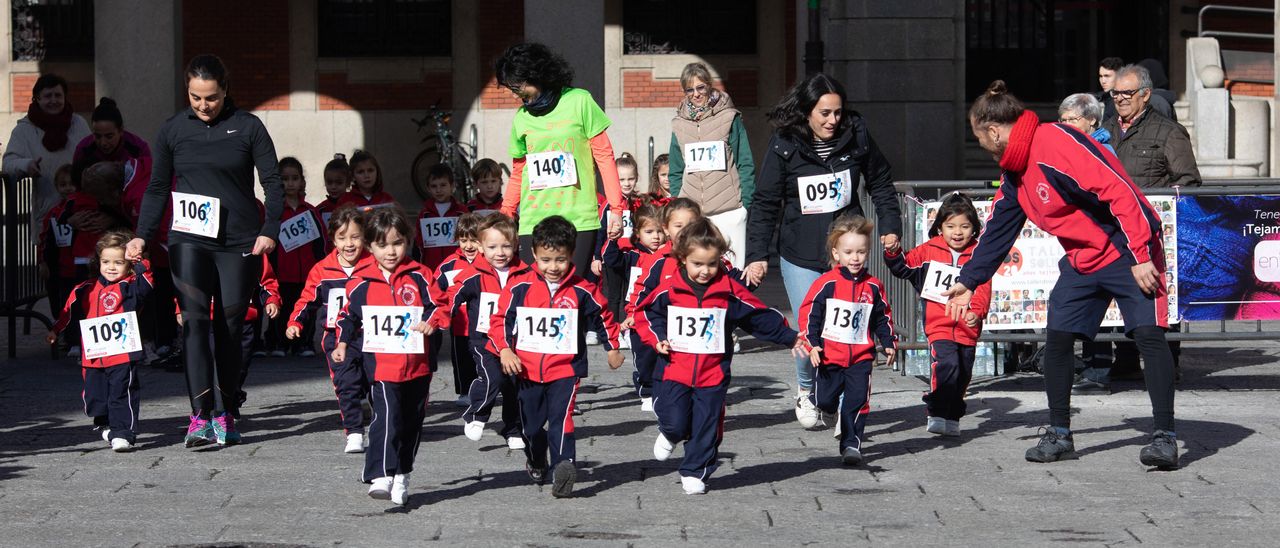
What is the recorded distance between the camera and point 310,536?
6734 mm

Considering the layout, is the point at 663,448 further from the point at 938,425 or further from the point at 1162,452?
the point at 1162,452

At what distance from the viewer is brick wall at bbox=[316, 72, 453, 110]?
24234 mm

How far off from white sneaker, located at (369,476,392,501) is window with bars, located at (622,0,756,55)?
16921 mm

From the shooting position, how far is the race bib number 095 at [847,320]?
857 cm

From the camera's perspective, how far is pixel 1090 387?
10633mm

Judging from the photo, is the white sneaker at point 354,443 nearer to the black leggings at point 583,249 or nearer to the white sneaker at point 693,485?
the black leggings at point 583,249

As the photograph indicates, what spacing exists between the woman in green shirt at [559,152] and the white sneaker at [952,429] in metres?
1.84

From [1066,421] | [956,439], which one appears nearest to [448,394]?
[956,439]

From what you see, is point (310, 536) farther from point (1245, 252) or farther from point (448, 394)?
point (1245, 252)

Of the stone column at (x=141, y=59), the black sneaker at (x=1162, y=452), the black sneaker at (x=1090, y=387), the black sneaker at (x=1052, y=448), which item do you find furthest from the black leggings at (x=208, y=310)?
the stone column at (x=141, y=59)

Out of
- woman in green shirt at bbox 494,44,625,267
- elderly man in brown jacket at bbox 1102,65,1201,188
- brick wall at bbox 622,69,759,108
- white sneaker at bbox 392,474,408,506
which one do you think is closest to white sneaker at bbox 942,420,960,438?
woman in green shirt at bbox 494,44,625,267

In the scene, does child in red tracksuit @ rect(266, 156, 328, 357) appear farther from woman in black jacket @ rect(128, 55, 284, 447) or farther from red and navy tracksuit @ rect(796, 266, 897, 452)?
red and navy tracksuit @ rect(796, 266, 897, 452)

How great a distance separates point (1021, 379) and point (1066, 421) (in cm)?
281

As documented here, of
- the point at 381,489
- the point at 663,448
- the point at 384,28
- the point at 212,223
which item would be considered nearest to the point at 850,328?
the point at 663,448
